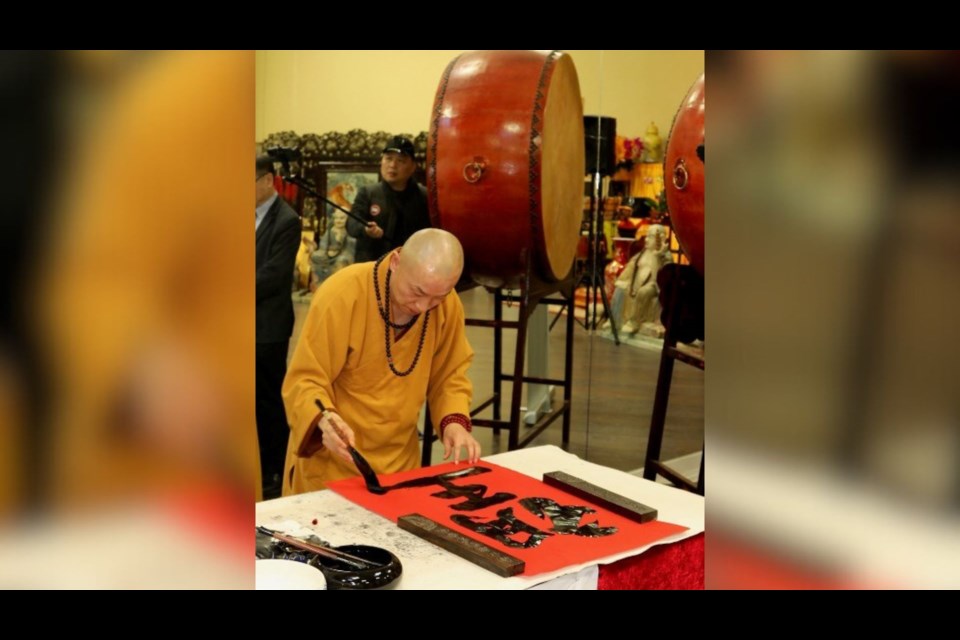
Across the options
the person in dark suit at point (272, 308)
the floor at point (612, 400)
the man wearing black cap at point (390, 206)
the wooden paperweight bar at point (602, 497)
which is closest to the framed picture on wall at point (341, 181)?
the man wearing black cap at point (390, 206)

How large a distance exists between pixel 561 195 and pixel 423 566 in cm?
259

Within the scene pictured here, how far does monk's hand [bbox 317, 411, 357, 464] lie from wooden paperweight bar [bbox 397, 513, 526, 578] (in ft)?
1.21

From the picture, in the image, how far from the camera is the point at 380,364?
2.28 meters

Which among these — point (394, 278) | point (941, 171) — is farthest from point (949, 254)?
point (394, 278)

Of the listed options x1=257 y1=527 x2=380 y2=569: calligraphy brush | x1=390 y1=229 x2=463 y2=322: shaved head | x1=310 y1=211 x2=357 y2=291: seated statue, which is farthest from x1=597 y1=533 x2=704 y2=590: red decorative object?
x1=310 y1=211 x2=357 y2=291: seated statue

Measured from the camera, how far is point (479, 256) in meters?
3.53

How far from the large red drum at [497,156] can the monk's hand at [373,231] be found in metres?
0.23

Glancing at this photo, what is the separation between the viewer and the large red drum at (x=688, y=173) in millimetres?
2738

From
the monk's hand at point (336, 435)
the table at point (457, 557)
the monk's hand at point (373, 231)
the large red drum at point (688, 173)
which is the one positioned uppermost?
the large red drum at point (688, 173)

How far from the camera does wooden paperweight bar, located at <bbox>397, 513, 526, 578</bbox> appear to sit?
1.35 meters

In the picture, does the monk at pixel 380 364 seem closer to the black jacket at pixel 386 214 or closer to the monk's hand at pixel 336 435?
the monk's hand at pixel 336 435

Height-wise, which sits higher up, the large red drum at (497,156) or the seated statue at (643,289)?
the large red drum at (497,156)

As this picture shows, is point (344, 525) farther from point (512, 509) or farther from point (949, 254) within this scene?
point (949, 254)

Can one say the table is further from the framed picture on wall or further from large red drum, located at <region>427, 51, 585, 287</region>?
the framed picture on wall
